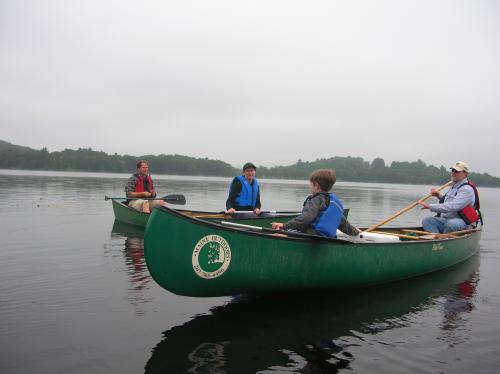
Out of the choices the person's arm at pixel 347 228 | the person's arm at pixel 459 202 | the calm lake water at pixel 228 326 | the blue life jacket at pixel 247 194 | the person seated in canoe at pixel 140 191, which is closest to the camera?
the calm lake water at pixel 228 326

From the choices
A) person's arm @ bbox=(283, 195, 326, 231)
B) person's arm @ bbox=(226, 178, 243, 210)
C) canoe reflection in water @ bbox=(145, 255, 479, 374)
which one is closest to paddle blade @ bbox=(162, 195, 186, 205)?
person's arm @ bbox=(226, 178, 243, 210)

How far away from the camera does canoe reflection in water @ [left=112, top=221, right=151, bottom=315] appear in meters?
5.49

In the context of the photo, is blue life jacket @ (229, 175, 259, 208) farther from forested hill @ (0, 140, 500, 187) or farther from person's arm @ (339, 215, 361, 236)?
forested hill @ (0, 140, 500, 187)

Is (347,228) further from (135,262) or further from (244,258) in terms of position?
(135,262)

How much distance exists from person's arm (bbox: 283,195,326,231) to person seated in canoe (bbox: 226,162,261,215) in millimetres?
3762

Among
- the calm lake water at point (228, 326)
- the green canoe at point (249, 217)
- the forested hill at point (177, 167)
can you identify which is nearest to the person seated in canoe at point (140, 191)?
the green canoe at point (249, 217)

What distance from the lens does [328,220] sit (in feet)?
17.1

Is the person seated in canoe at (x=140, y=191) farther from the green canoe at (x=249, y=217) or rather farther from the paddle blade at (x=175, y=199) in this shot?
the paddle blade at (x=175, y=199)

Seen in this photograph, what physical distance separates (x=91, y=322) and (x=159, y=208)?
5.37 feet

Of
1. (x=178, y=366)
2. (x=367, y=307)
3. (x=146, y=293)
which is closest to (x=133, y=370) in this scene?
(x=178, y=366)

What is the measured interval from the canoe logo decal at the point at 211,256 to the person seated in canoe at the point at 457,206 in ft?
16.0

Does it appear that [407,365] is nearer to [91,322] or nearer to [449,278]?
[91,322]

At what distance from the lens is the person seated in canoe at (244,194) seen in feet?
29.6

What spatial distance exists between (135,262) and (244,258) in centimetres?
376
